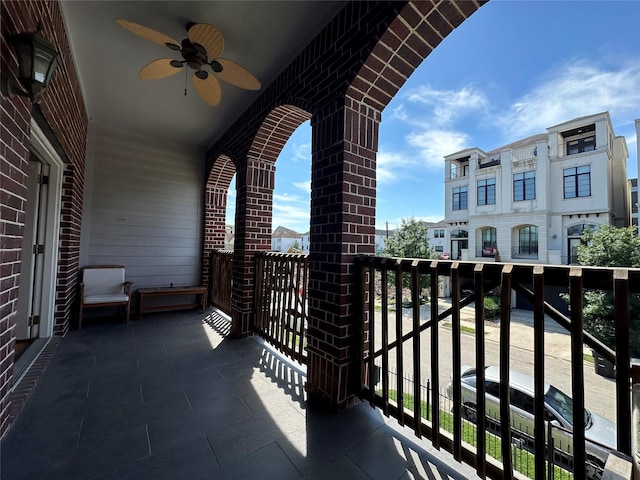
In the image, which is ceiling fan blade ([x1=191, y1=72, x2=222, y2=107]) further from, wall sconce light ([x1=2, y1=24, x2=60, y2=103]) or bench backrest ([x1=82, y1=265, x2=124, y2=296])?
bench backrest ([x1=82, y1=265, x2=124, y2=296])

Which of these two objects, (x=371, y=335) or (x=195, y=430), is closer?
(x=195, y=430)

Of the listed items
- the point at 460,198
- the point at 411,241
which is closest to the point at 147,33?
the point at 411,241

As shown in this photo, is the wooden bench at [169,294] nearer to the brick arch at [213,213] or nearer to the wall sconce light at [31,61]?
the brick arch at [213,213]

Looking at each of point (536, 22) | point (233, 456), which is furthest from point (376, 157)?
point (536, 22)

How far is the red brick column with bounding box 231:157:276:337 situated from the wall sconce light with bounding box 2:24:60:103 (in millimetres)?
2043

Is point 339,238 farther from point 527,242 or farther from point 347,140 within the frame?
point 527,242

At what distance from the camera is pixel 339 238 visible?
6.17 feet

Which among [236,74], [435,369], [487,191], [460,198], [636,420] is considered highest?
[487,191]

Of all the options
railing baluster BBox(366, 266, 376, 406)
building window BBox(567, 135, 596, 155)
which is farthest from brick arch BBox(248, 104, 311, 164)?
building window BBox(567, 135, 596, 155)

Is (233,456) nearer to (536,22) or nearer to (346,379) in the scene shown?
(346,379)

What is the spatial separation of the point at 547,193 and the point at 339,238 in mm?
16611

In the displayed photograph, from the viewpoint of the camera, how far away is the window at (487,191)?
608 inches

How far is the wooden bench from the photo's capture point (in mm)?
4197

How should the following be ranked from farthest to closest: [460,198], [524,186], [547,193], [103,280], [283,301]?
1. [460,198]
2. [524,186]
3. [547,193]
4. [103,280]
5. [283,301]
